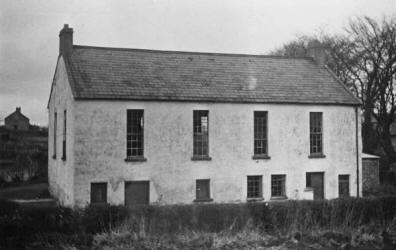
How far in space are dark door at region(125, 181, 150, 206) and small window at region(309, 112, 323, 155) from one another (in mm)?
10514

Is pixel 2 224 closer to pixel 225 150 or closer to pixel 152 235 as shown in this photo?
pixel 152 235

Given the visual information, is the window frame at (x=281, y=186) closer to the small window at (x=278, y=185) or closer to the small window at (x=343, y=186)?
the small window at (x=278, y=185)

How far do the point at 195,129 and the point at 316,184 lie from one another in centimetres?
835

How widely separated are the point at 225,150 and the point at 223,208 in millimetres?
10383

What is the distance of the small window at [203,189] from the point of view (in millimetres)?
26500

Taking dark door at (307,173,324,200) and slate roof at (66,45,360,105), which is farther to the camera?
dark door at (307,173,324,200)

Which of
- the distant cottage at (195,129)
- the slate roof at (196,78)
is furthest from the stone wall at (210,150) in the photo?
the slate roof at (196,78)

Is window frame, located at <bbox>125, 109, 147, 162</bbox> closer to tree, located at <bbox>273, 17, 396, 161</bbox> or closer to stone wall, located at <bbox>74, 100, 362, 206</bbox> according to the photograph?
stone wall, located at <bbox>74, 100, 362, 206</bbox>

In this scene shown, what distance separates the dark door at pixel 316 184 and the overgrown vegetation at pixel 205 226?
10281mm

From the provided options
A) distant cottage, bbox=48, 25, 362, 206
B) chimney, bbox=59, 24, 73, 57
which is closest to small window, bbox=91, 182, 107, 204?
distant cottage, bbox=48, 25, 362, 206

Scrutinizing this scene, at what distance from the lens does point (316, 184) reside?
28.7m

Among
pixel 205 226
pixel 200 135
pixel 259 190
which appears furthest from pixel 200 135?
pixel 205 226

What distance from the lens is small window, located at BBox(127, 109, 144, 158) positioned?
84.2ft

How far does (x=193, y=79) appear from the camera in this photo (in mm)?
27984
